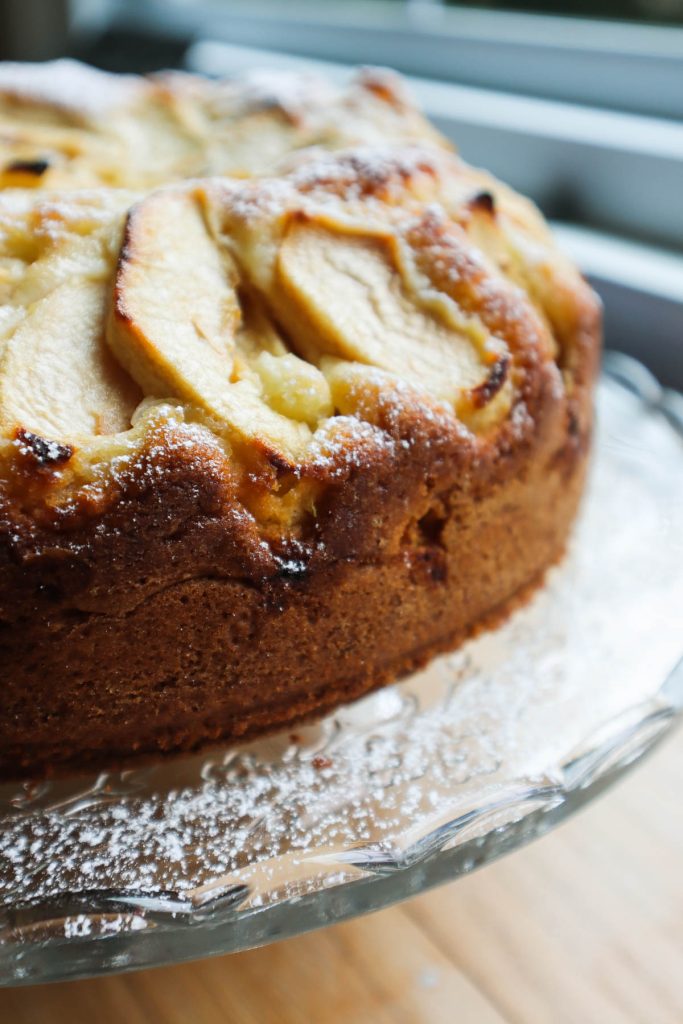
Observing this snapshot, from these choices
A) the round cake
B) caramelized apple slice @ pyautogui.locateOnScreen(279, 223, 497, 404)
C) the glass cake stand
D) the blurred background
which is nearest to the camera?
the glass cake stand

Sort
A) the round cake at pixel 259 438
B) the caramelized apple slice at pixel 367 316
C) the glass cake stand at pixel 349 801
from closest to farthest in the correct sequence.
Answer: the glass cake stand at pixel 349 801
the round cake at pixel 259 438
the caramelized apple slice at pixel 367 316

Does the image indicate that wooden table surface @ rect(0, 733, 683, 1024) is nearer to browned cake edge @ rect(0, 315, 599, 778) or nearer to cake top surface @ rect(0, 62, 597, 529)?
browned cake edge @ rect(0, 315, 599, 778)

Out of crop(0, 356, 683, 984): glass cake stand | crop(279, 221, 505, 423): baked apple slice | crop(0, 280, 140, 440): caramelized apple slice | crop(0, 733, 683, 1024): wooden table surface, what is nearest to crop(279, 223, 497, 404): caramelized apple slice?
crop(279, 221, 505, 423): baked apple slice

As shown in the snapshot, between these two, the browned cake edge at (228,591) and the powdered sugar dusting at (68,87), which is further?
the powdered sugar dusting at (68,87)

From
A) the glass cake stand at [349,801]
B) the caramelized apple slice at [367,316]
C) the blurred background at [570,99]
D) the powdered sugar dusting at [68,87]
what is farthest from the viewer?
the blurred background at [570,99]

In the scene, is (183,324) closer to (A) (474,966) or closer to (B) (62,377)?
(B) (62,377)

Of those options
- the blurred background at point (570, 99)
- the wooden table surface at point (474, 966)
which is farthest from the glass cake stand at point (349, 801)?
the blurred background at point (570, 99)

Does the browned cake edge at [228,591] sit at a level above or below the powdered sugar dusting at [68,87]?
below

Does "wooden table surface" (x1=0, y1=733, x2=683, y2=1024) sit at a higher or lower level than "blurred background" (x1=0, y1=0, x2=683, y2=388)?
lower

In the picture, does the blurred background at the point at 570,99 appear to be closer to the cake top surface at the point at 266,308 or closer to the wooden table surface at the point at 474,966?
the cake top surface at the point at 266,308
